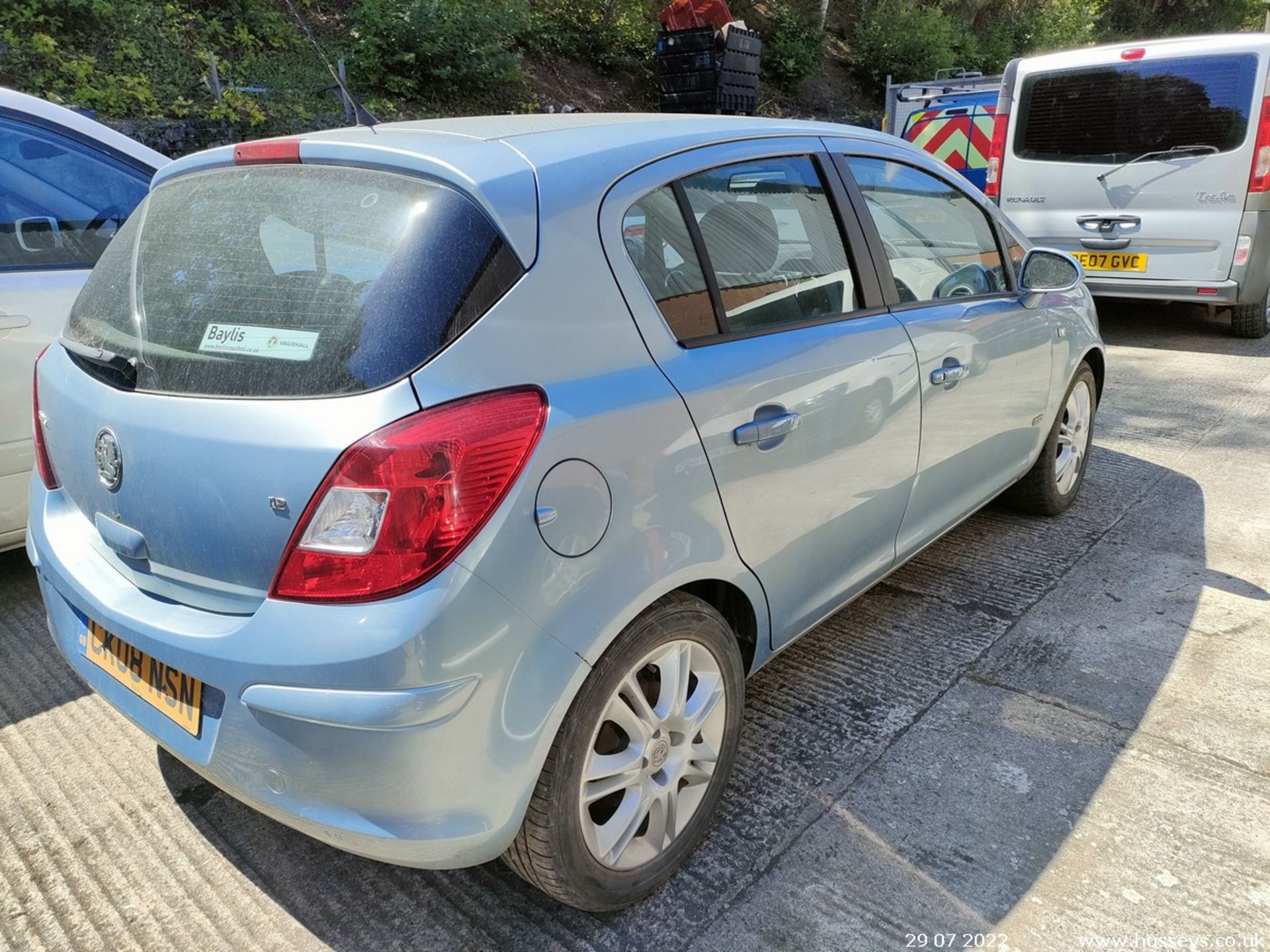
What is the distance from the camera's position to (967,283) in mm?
3195

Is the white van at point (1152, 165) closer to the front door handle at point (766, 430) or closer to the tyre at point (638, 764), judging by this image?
the front door handle at point (766, 430)

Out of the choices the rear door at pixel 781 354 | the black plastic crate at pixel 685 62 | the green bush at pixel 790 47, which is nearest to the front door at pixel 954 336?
the rear door at pixel 781 354

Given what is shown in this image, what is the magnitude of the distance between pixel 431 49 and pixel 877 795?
1054 centimetres

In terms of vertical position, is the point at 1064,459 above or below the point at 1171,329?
above

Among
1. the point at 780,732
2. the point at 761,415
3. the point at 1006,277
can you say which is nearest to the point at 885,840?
the point at 780,732

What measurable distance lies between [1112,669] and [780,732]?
3.61 feet

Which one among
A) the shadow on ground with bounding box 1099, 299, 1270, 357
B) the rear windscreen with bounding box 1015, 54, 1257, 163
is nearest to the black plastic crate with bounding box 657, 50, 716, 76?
the rear windscreen with bounding box 1015, 54, 1257, 163

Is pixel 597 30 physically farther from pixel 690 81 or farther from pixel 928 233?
pixel 928 233

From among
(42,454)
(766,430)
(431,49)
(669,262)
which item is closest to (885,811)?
(766,430)

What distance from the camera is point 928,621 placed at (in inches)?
130

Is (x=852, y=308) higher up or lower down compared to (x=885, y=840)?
higher up

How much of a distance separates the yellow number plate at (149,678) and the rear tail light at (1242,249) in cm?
708

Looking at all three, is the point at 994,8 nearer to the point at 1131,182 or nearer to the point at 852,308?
the point at 1131,182

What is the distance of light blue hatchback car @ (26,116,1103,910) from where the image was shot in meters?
1.63
